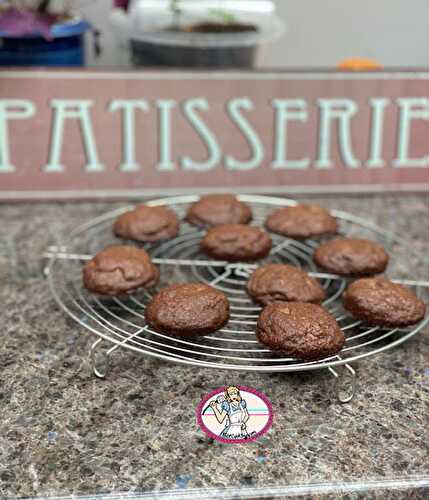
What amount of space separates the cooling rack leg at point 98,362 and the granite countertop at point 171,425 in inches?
0.4

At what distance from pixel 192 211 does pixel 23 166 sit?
448mm

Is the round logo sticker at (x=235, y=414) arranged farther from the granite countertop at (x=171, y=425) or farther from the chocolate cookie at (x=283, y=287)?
the chocolate cookie at (x=283, y=287)

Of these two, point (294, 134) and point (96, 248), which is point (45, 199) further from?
point (294, 134)

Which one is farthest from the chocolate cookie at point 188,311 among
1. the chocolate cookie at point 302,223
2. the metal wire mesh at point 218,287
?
the chocolate cookie at point 302,223

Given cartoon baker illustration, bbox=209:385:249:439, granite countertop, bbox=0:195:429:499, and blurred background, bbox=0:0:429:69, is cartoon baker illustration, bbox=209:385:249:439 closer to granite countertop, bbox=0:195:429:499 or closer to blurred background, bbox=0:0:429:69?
granite countertop, bbox=0:195:429:499

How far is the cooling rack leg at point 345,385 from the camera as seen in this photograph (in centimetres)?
97

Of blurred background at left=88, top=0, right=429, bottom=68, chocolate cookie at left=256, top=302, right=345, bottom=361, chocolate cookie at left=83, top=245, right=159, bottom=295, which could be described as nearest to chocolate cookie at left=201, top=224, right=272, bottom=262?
chocolate cookie at left=83, top=245, right=159, bottom=295

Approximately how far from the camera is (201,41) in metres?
1.62

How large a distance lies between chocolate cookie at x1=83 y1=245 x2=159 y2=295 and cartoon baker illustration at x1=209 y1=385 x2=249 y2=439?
28cm

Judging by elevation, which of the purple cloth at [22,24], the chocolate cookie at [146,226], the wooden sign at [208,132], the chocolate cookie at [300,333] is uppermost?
the purple cloth at [22,24]

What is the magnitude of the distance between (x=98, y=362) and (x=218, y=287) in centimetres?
29

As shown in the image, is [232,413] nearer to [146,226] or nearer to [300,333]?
[300,333]

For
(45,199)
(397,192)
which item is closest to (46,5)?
(45,199)

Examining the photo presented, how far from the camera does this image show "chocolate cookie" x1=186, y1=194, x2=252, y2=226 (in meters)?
1.38
